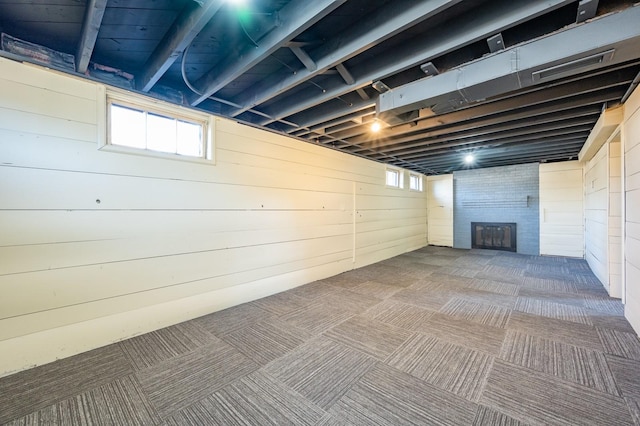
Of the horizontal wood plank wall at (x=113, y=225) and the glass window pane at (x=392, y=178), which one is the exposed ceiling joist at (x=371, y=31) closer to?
the horizontal wood plank wall at (x=113, y=225)

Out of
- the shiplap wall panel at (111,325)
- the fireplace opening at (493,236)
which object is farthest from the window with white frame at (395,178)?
the shiplap wall panel at (111,325)

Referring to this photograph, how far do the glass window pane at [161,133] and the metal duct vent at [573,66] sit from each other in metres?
3.16

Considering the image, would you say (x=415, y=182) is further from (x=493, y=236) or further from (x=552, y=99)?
(x=552, y=99)

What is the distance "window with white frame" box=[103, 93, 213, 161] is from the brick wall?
6877 mm

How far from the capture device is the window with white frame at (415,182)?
7031 mm

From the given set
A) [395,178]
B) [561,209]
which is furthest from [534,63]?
[561,209]

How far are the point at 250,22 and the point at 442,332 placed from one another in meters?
3.01

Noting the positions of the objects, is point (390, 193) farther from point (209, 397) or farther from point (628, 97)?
point (209, 397)

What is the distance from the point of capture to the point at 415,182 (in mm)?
7324

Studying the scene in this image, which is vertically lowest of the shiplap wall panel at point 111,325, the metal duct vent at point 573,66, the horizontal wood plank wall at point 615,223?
the shiplap wall panel at point 111,325

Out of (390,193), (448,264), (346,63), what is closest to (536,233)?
(448,264)

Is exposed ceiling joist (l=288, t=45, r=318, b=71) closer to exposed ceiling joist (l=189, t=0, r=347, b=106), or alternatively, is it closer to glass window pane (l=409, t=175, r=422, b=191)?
exposed ceiling joist (l=189, t=0, r=347, b=106)

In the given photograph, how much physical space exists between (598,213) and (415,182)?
12.3ft

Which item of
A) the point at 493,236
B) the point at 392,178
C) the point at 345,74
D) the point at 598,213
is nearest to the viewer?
the point at 345,74
